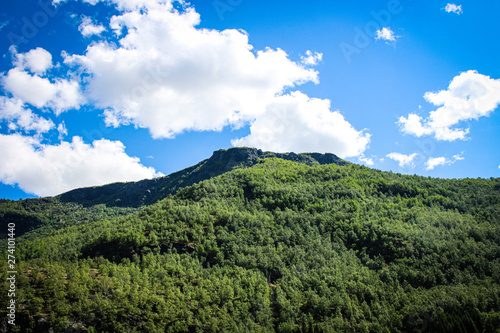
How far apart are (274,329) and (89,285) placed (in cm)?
3767

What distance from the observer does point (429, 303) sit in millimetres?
53375

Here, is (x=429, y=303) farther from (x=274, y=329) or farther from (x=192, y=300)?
(x=192, y=300)

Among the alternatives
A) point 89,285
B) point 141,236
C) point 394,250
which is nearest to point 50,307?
point 89,285


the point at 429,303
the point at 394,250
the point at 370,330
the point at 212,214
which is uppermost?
the point at 212,214

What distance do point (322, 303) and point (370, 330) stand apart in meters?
10.3

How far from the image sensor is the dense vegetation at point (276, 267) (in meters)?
44.4

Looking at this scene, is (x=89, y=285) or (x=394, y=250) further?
(x=394, y=250)

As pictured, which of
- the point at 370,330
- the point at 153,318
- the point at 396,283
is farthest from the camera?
the point at 396,283

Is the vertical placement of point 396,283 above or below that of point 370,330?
above

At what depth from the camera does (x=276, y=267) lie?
66.9 meters

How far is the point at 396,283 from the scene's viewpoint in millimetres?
62719

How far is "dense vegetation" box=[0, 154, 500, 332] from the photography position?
146 feet

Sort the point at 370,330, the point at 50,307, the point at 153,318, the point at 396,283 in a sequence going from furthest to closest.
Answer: the point at 396,283 → the point at 370,330 → the point at 153,318 → the point at 50,307

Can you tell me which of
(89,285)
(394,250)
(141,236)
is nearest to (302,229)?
(394,250)
